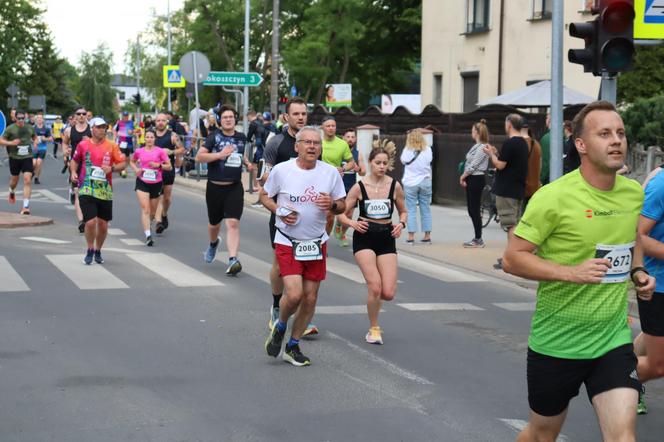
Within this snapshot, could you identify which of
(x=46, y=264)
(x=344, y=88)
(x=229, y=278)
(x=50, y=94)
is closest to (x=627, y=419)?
(x=229, y=278)

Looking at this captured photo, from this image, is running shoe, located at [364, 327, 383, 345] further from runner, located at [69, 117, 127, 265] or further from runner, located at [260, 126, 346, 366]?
runner, located at [69, 117, 127, 265]

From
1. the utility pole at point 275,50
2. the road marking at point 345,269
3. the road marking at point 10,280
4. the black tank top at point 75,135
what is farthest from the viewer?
the utility pole at point 275,50

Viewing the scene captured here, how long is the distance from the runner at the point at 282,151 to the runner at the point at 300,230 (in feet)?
1.48

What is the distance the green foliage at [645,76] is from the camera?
2537 cm

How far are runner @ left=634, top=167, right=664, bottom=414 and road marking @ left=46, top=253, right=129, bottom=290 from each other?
22.5 feet

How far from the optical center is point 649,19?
38.7 ft

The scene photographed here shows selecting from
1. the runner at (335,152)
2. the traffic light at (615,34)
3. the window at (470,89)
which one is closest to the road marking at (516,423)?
the traffic light at (615,34)

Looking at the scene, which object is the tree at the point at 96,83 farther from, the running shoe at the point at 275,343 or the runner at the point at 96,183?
the running shoe at the point at 275,343

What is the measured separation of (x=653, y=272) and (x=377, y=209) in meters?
3.44

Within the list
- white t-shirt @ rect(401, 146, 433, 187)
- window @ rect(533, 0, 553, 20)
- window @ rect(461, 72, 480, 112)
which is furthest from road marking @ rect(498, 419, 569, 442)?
window @ rect(461, 72, 480, 112)

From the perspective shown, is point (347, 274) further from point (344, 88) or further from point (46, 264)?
point (344, 88)

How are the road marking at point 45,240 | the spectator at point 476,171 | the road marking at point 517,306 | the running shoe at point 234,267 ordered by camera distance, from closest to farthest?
the road marking at point 517,306
the running shoe at point 234,267
the spectator at point 476,171
the road marking at point 45,240

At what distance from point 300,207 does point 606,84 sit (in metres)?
4.11

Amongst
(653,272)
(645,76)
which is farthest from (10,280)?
(645,76)
